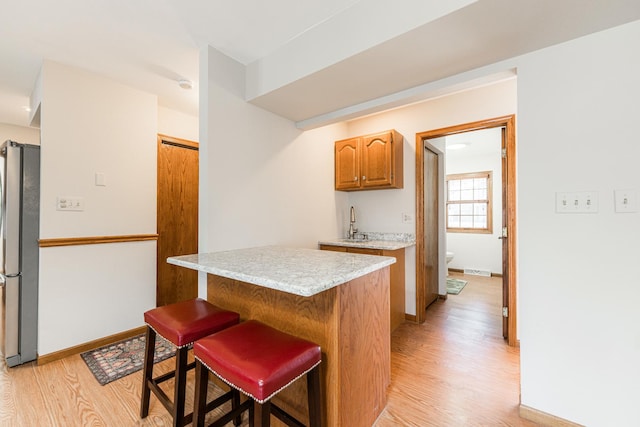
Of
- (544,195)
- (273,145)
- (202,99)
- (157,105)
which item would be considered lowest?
(544,195)

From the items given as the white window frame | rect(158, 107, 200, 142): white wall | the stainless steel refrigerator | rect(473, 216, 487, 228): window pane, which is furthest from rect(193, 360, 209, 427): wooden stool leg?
rect(473, 216, 487, 228): window pane

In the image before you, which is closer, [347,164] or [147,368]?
[147,368]

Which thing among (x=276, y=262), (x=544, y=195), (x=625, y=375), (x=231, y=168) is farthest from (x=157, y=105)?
(x=625, y=375)

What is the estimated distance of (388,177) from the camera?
9.32ft

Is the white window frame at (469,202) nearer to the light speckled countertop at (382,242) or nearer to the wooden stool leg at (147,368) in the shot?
the light speckled countertop at (382,242)

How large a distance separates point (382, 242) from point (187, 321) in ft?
7.20

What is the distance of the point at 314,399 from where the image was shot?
3.80ft

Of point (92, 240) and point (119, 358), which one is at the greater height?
point (92, 240)

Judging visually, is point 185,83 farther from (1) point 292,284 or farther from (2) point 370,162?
(1) point 292,284

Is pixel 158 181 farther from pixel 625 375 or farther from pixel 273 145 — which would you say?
pixel 625 375

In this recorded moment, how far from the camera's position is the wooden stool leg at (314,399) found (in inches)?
45.3

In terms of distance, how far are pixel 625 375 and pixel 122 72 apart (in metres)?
3.95

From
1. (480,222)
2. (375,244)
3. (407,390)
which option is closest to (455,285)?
(480,222)

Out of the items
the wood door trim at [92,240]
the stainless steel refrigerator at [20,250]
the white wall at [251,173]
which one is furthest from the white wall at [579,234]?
the stainless steel refrigerator at [20,250]
